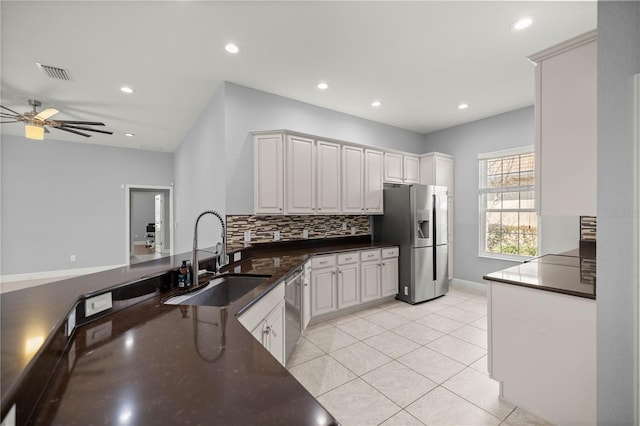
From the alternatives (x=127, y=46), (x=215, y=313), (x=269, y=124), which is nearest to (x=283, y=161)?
(x=269, y=124)

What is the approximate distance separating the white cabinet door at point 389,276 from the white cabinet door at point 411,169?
1495 mm

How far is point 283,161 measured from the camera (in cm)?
345

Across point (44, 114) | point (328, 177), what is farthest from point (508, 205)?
point (44, 114)

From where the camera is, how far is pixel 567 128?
1830 millimetres

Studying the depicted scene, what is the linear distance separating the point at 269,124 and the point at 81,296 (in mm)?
2938

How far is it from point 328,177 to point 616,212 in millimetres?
2895

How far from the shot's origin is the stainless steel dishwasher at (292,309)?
235 cm

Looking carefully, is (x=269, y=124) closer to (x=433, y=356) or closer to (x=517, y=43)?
(x=517, y=43)

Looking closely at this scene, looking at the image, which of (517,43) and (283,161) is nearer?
(517,43)

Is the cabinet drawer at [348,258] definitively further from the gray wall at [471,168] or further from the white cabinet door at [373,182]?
the gray wall at [471,168]

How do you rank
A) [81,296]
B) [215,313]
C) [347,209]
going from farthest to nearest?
[347,209] < [215,313] < [81,296]

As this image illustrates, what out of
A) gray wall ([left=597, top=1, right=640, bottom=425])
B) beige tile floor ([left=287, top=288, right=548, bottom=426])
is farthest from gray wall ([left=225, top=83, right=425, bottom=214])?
→ gray wall ([left=597, top=1, right=640, bottom=425])

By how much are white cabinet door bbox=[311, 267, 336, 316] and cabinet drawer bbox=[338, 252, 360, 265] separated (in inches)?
6.4

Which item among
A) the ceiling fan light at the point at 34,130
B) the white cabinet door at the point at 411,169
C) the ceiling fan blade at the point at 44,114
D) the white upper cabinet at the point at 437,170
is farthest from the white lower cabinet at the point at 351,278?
the ceiling fan light at the point at 34,130
